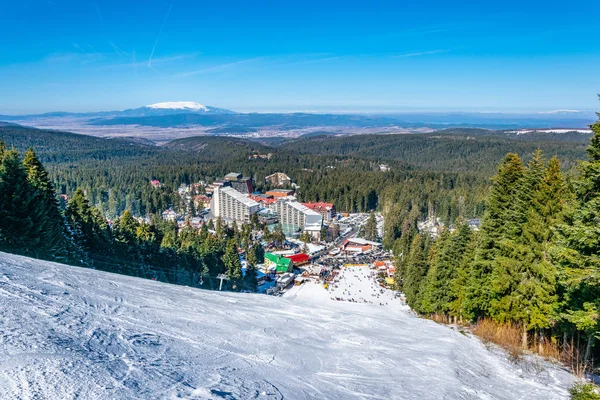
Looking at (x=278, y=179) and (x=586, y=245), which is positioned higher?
(x=586, y=245)

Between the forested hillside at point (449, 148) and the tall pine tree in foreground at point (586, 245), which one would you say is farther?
the forested hillside at point (449, 148)

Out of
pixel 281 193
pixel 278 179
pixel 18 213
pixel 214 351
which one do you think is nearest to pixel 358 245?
pixel 281 193

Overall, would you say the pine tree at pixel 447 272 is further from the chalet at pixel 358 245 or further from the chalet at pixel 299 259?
the chalet at pixel 358 245

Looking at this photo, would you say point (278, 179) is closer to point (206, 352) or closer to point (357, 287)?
point (357, 287)

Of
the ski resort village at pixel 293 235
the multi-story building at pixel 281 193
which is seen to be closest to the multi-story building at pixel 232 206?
the ski resort village at pixel 293 235

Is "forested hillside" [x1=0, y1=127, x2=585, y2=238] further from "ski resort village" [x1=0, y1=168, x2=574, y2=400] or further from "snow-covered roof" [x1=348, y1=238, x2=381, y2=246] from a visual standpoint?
"ski resort village" [x1=0, y1=168, x2=574, y2=400]

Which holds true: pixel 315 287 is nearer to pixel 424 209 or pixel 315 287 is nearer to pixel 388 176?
pixel 424 209

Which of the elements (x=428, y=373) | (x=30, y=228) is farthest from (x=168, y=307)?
(x=30, y=228)
